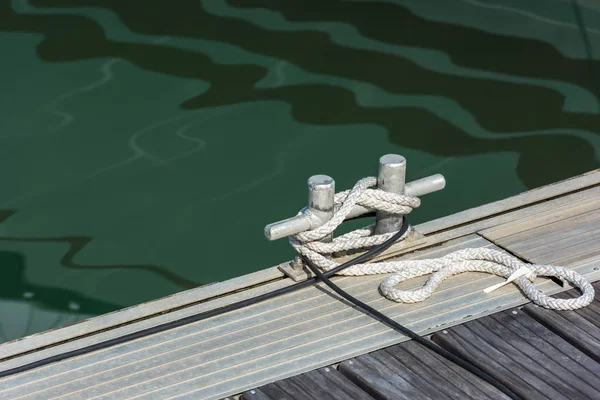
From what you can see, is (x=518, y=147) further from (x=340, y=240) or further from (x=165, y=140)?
(x=340, y=240)

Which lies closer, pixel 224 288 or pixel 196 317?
pixel 196 317

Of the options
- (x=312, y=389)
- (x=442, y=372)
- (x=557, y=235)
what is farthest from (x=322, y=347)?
(x=557, y=235)

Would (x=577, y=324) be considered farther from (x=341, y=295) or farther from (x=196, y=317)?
(x=196, y=317)

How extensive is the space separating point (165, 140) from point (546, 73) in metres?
2.32

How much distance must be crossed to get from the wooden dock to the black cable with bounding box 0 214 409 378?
0.02 metres

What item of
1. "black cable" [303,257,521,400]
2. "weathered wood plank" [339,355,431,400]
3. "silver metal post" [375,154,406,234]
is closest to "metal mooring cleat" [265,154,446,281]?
"silver metal post" [375,154,406,234]

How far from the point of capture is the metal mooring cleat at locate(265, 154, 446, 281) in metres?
3.12

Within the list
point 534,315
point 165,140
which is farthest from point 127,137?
point 534,315

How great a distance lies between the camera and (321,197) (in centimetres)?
313

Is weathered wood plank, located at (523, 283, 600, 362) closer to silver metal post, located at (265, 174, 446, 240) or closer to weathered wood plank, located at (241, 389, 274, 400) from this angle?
silver metal post, located at (265, 174, 446, 240)

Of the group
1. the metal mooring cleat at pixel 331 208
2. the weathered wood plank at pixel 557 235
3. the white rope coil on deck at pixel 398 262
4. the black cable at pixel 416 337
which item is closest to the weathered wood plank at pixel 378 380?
the black cable at pixel 416 337

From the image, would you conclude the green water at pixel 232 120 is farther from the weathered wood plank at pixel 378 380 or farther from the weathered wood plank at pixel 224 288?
the weathered wood plank at pixel 378 380

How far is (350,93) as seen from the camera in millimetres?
6039

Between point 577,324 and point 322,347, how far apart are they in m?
0.75
